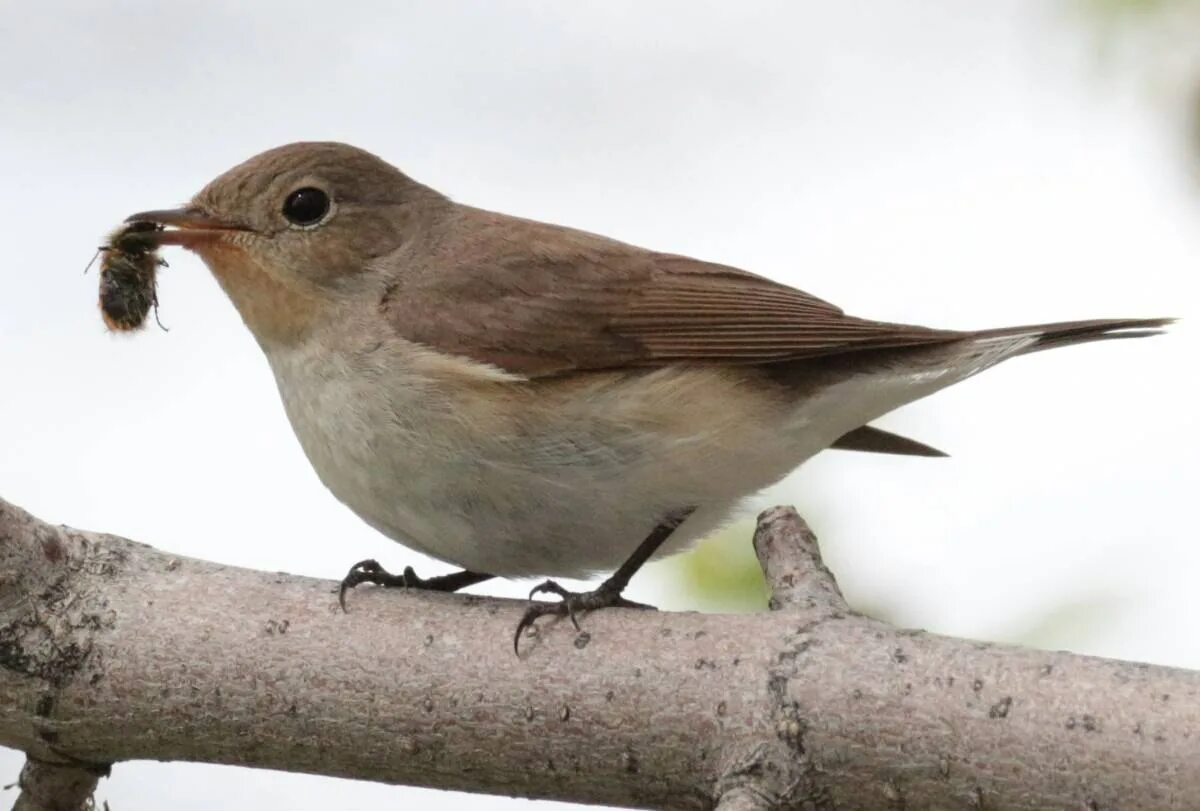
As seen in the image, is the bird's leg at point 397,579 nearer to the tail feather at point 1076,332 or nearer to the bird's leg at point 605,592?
the bird's leg at point 605,592

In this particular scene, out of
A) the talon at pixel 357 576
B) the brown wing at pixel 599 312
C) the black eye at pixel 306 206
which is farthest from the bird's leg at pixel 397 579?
the black eye at pixel 306 206

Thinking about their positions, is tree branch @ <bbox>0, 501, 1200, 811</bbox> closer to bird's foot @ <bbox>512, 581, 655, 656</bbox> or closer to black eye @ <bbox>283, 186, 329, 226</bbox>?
bird's foot @ <bbox>512, 581, 655, 656</bbox>

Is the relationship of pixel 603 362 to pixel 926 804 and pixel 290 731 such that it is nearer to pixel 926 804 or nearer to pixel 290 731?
pixel 290 731

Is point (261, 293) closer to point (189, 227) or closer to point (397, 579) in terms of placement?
point (189, 227)

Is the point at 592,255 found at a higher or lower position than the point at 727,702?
higher

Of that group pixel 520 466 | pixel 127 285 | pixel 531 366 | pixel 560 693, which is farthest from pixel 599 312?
pixel 127 285

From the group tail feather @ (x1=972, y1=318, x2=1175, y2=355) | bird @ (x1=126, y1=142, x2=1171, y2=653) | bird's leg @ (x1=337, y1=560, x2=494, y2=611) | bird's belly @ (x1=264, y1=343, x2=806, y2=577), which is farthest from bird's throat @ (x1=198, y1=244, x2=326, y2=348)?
tail feather @ (x1=972, y1=318, x2=1175, y2=355)

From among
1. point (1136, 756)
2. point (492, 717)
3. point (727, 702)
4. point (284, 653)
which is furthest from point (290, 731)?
point (1136, 756)
